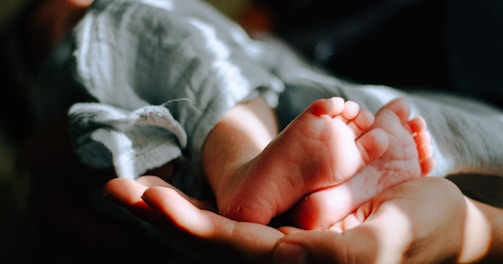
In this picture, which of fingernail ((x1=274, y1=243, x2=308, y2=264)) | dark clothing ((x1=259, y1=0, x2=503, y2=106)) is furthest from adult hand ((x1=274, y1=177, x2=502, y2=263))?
dark clothing ((x1=259, y1=0, x2=503, y2=106))

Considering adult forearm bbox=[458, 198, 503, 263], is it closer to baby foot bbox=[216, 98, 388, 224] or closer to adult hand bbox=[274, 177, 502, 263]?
adult hand bbox=[274, 177, 502, 263]

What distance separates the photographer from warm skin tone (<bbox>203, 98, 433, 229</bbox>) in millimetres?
346

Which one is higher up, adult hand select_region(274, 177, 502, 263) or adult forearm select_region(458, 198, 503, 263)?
adult hand select_region(274, 177, 502, 263)

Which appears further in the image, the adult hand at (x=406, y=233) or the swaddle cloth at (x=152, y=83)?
the swaddle cloth at (x=152, y=83)

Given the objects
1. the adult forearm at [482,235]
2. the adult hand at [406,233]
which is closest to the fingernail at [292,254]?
the adult hand at [406,233]

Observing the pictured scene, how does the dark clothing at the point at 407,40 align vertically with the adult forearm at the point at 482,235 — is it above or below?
above

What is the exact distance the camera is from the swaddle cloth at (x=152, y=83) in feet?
1.48

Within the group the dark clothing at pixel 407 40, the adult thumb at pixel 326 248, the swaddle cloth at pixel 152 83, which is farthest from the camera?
the dark clothing at pixel 407 40

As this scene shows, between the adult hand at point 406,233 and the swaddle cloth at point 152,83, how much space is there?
6.3 inches

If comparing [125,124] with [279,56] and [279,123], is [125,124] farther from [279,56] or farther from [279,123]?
[279,56]

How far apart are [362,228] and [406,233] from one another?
0.12 ft

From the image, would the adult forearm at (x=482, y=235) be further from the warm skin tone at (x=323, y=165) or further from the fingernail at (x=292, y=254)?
the fingernail at (x=292, y=254)

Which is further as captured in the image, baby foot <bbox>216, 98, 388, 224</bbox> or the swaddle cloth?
the swaddle cloth

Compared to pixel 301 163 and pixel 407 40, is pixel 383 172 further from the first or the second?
pixel 407 40
